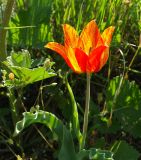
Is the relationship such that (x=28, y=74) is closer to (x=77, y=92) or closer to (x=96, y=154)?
(x=96, y=154)

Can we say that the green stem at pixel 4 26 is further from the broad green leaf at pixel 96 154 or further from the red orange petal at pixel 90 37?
the broad green leaf at pixel 96 154

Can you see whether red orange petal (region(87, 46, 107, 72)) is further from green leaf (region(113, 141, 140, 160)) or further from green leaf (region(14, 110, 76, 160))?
green leaf (region(113, 141, 140, 160))

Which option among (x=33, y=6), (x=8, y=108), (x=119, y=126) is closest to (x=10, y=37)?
(x=33, y=6)

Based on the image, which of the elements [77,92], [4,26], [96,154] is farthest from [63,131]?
[77,92]

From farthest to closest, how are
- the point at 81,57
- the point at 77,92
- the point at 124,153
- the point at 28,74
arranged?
the point at 77,92
the point at 124,153
the point at 28,74
the point at 81,57

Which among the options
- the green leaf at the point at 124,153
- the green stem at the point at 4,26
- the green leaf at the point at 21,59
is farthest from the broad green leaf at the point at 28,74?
the green leaf at the point at 124,153

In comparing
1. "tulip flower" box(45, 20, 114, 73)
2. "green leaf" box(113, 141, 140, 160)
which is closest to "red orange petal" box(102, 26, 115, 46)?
"tulip flower" box(45, 20, 114, 73)
